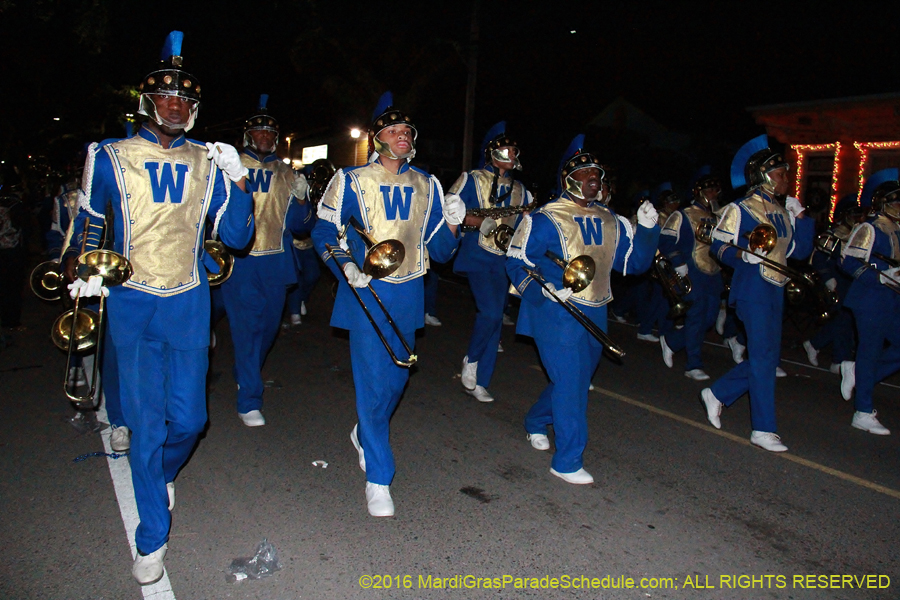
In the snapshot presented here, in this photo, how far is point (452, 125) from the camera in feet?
107

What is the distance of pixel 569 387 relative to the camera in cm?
465

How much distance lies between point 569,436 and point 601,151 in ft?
74.0

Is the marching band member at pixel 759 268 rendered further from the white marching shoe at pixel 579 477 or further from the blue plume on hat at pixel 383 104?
the blue plume on hat at pixel 383 104

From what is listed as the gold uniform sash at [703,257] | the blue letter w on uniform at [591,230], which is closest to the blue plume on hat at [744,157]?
the blue letter w on uniform at [591,230]

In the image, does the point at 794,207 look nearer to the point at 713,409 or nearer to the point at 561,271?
the point at 713,409

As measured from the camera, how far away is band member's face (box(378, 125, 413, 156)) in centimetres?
436

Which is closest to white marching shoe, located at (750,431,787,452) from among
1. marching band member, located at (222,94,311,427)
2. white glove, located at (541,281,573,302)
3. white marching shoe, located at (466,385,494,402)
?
white glove, located at (541,281,573,302)

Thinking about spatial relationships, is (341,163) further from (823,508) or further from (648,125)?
(823,508)

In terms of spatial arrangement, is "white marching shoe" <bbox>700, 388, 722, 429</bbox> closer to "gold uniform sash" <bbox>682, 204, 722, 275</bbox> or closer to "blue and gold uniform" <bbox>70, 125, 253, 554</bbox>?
"gold uniform sash" <bbox>682, 204, 722, 275</bbox>

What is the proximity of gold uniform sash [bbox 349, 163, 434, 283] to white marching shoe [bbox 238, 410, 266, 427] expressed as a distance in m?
2.20

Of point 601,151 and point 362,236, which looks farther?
point 601,151

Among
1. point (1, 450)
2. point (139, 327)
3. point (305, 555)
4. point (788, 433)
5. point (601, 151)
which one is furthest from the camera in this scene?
point (601, 151)

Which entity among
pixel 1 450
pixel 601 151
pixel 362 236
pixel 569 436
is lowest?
pixel 1 450

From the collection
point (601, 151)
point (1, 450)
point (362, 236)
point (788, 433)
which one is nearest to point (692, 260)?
point (788, 433)
